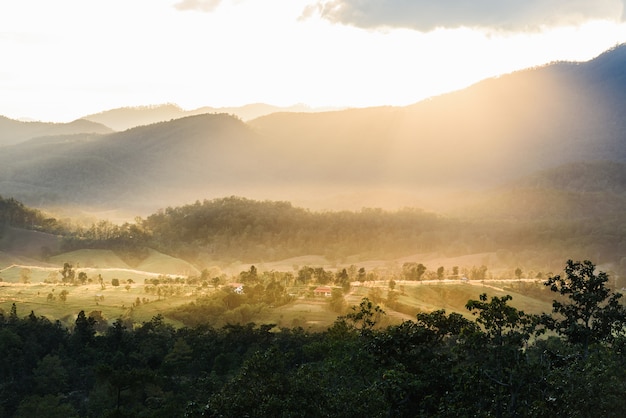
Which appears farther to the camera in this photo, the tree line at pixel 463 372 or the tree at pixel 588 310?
the tree at pixel 588 310

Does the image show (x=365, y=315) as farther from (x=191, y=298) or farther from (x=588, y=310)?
(x=191, y=298)

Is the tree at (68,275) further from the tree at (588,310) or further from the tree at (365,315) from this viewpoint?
the tree at (588,310)

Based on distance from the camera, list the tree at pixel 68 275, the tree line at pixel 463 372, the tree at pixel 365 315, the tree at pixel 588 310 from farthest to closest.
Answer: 1. the tree at pixel 68 275
2. the tree at pixel 365 315
3. the tree at pixel 588 310
4. the tree line at pixel 463 372

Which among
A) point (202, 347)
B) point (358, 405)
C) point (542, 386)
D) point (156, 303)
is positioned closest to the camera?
point (542, 386)

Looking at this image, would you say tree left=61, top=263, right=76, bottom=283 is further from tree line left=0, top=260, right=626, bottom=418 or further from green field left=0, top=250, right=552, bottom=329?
tree line left=0, top=260, right=626, bottom=418

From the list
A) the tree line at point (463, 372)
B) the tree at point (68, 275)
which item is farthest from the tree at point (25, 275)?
the tree line at point (463, 372)

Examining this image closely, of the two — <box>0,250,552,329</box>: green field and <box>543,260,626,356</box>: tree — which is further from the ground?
<box>543,260,626,356</box>: tree

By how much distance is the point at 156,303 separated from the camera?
151125mm

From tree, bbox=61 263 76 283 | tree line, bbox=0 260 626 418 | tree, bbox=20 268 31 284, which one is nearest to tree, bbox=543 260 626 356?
tree line, bbox=0 260 626 418

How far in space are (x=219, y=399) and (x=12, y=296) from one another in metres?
138

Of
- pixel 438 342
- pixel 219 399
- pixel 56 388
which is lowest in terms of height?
pixel 56 388

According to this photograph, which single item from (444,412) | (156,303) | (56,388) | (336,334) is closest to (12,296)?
(156,303)

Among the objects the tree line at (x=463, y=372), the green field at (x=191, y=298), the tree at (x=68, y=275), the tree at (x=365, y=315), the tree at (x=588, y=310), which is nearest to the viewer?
the tree line at (x=463, y=372)

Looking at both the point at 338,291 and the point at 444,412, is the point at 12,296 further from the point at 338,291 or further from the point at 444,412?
the point at 444,412
